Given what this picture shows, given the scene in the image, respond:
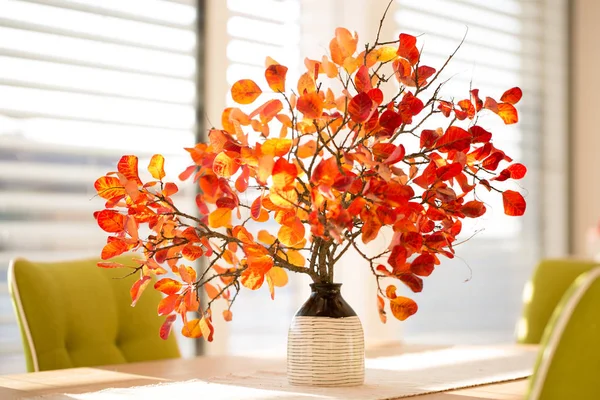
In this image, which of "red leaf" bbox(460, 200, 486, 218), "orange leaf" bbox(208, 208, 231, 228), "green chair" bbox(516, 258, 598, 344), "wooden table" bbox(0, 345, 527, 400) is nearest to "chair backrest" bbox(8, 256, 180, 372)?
"wooden table" bbox(0, 345, 527, 400)

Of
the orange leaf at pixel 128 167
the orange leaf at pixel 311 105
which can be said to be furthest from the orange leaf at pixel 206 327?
the orange leaf at pixel 311 105

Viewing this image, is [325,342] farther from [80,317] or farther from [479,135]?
[80,317]

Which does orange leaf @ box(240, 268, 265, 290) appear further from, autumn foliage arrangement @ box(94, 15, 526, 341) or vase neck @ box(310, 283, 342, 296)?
vase neck @ box(310, 283, 342, 296)

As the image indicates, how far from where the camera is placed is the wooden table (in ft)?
4.40

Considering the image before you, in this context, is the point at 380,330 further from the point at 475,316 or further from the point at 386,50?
the point at 386,50

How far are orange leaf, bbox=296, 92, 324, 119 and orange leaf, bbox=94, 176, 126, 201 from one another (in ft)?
0.92

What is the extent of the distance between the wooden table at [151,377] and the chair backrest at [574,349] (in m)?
0.37

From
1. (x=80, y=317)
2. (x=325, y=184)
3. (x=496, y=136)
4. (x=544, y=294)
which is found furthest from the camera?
(x=496, y=136)

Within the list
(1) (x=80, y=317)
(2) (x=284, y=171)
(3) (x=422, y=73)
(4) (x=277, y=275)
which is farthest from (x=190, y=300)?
(1) (x=80, y=317)

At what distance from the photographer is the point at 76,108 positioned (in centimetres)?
242

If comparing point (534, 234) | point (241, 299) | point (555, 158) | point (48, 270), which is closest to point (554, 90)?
point (555, 158)

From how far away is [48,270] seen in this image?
1.78m

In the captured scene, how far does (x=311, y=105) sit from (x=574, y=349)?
482 mm

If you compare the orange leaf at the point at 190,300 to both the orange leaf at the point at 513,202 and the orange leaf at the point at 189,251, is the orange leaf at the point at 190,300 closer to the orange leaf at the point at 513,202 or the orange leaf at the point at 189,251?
the orange leaf at the point at 189,251
